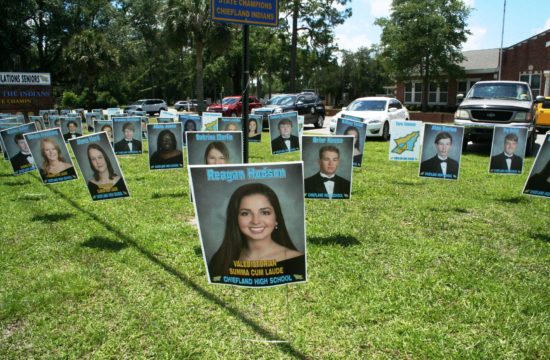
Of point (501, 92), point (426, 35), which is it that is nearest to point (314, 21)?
point (426, 35)

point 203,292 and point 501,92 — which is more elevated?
point 501,92

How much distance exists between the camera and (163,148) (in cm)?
794

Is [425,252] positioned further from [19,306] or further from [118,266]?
[19,306]

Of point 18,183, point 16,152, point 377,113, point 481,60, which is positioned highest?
point 481,60

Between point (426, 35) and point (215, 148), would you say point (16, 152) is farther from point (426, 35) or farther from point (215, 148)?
point (426, 35)

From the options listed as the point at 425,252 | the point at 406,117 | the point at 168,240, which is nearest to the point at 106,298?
the point at 168,240

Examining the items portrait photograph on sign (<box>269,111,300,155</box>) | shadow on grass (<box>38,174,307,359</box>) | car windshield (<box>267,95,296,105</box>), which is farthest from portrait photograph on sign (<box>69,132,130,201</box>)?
car windshield (<box>267,95,296,105</box>)

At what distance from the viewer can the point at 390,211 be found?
22.3ft

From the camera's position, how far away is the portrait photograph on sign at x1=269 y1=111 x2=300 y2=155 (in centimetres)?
1020

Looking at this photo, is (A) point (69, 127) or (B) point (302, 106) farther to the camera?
(B) point (302, 106)

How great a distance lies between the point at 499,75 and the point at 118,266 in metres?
34.1

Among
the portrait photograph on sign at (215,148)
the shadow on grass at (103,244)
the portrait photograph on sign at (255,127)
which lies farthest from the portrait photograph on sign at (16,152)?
the portrait photograph on sign at (255,127)

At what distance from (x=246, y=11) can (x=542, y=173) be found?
393 centimetres

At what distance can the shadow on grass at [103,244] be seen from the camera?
5.18 metres
